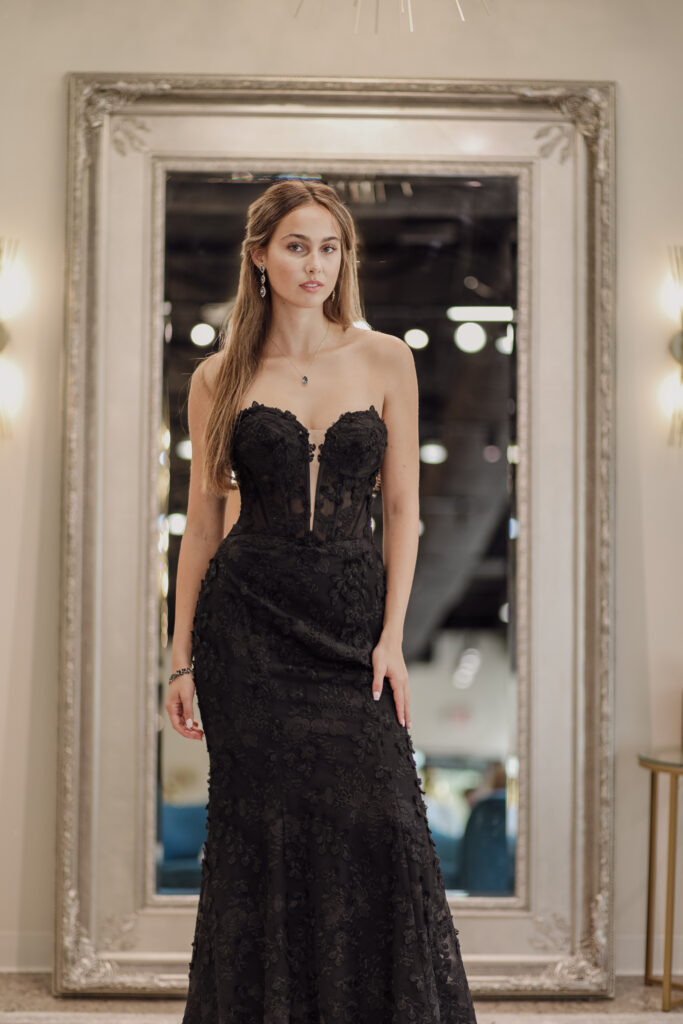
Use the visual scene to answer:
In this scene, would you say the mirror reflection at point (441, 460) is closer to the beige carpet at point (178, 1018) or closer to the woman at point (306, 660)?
the beige carpet at point (178, 1018)

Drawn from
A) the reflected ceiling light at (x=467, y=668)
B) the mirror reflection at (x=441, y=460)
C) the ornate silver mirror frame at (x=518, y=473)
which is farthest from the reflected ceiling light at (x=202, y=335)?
the reflected ceiling light at (x=467, y=668)

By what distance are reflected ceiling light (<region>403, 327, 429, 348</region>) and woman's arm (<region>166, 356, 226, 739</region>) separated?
1.14 metres

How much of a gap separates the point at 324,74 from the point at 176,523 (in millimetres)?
1554

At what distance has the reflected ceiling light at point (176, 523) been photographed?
3373 millimetres

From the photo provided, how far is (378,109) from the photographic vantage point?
340 cm

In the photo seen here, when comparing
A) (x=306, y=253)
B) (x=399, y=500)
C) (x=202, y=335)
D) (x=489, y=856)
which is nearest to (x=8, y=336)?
(x=202, y=335)

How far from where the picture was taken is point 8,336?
3438mm

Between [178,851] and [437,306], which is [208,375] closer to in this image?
[437,306]

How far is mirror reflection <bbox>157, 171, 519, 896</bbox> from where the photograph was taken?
3.38 meters

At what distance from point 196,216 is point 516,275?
3.51 feet

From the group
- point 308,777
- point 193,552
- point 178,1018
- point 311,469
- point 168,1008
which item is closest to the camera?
point 308,777

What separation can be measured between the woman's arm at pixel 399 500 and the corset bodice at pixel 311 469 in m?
0.07

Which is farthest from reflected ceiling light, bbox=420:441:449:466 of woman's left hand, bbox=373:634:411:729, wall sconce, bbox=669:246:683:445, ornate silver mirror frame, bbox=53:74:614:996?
woman's left hand, bbox=373:634:411:729

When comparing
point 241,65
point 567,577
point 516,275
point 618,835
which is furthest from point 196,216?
point 618,835
